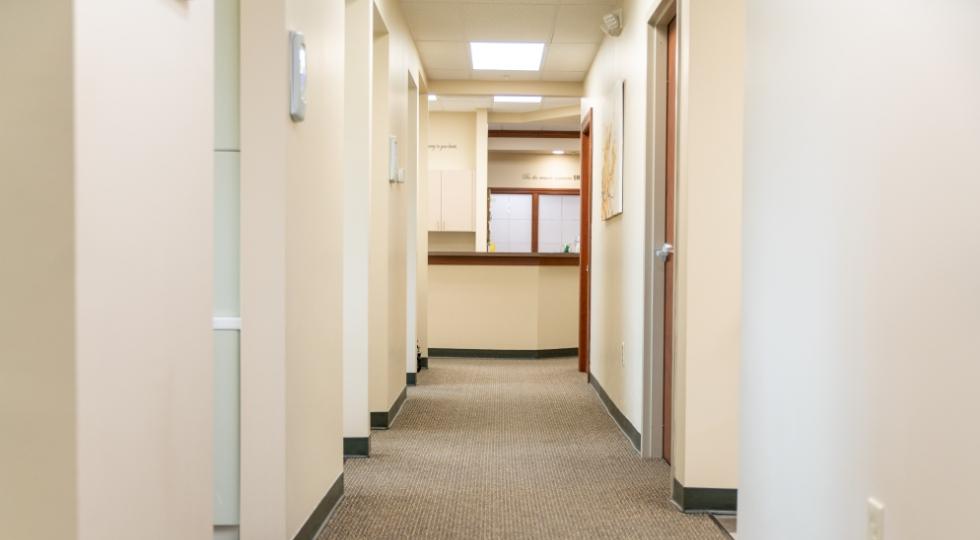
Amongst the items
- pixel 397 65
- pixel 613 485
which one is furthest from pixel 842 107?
pixel 397 65

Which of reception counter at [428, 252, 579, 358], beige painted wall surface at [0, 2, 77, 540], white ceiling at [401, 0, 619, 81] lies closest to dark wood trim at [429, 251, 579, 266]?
reception counter at [428, 252, 579, 358]

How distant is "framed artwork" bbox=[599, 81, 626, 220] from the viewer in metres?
4.91

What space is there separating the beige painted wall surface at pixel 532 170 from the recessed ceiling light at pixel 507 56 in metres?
5.14

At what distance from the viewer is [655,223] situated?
397cm

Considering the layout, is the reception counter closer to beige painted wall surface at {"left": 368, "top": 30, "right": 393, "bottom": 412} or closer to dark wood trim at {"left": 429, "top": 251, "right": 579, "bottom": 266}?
dark wood trim at {"left": 429, "top": 251, "right": 579, "bottom": 266}

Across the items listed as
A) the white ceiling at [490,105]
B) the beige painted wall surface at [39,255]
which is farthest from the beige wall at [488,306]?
the beige painted wall surface at [39,255]

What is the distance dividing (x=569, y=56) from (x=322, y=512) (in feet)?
15.4

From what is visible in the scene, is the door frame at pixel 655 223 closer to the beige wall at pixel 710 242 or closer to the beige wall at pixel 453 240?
the beige wall at pixel 710 242

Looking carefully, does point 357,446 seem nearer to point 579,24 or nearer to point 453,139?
point 579,24

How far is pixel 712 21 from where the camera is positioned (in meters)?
3.22

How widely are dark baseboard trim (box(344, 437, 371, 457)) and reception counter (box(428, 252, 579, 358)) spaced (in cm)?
423

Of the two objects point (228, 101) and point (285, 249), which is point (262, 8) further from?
point (285, 249)

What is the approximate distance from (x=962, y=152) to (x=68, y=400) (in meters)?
1.35

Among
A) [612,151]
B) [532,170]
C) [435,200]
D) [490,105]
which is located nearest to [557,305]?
[435,200]
